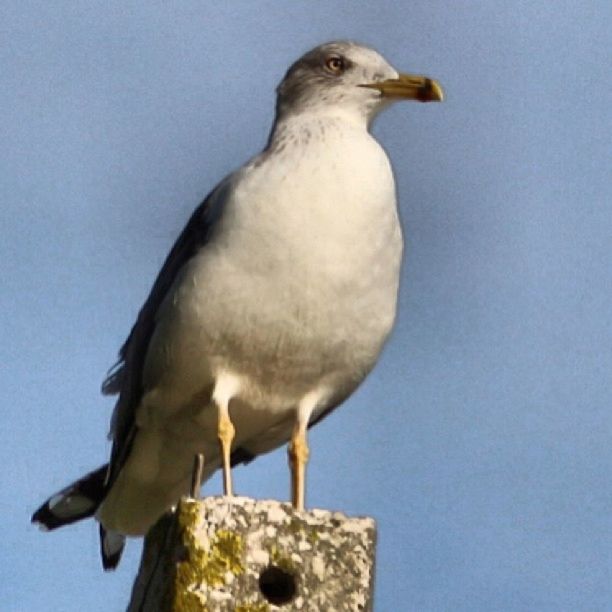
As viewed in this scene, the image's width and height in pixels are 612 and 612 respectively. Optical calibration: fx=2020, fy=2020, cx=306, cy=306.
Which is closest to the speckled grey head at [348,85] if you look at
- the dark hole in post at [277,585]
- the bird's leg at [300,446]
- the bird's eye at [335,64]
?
the bird's eye at [335,64]

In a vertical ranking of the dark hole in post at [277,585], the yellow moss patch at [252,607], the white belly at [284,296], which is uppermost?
the white belly at [284,296]

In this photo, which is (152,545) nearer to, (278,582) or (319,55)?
(278,582)

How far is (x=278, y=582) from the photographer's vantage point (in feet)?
22.5

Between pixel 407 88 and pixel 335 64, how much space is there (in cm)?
49

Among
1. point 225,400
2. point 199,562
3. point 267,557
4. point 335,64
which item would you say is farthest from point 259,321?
point 199,562

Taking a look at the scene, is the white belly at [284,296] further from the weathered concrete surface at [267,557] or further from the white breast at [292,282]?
the weathered concrete surface at [267,557]

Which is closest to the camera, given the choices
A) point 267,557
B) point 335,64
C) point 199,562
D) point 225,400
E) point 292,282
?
point 199,562

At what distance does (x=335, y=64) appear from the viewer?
1140 cm

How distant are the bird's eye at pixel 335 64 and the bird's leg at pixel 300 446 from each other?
2.14 metres

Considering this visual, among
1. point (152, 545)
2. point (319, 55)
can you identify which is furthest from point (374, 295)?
point (152, 545)

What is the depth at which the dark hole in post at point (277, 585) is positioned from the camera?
6793 millimetres

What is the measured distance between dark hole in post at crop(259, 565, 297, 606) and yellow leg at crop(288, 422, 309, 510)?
9.08 ft

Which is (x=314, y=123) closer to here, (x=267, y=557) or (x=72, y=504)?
(x=72, y=504)

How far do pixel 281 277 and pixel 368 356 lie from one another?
2.22ft
